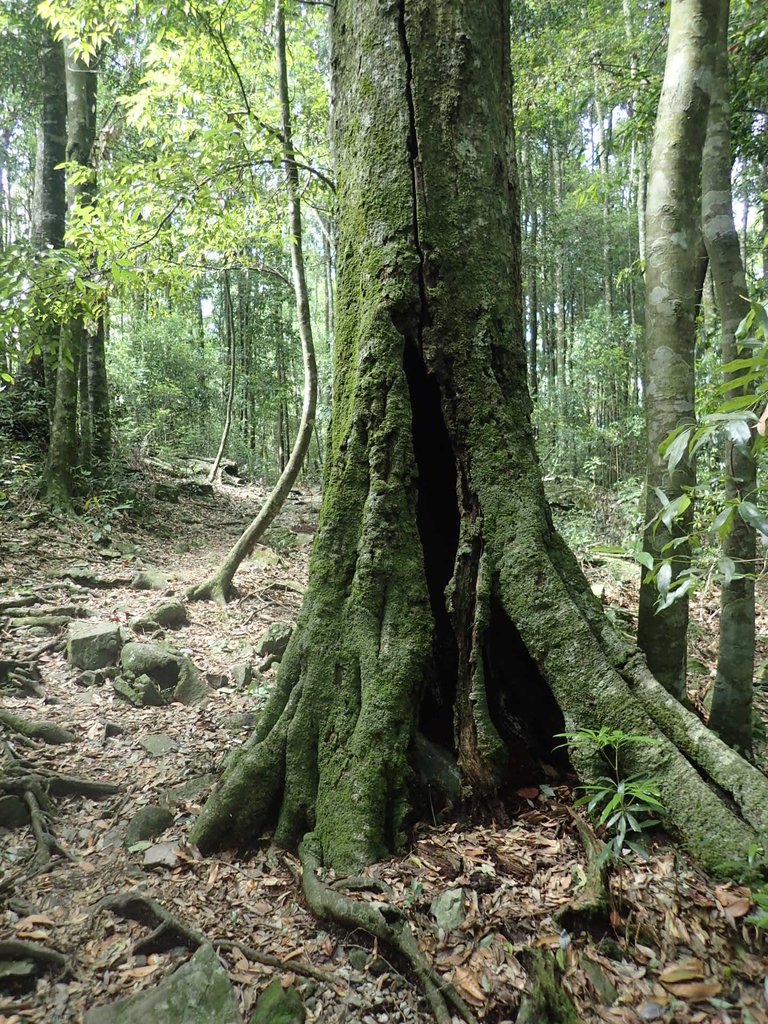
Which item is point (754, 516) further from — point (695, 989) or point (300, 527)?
point (300, 527)

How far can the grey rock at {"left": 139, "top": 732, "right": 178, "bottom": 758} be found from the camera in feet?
12.7

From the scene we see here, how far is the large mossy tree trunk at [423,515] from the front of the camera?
2.71 m

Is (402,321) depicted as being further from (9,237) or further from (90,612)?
(9,237)

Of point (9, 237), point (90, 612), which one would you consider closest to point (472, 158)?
point (90, 612)

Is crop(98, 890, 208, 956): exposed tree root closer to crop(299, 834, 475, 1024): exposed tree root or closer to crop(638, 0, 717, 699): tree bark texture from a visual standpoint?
crop(299, 834, 475, 1024): exposed tree root

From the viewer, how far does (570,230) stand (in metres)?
19.3

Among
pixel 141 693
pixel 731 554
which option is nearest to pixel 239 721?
pixel 141 693

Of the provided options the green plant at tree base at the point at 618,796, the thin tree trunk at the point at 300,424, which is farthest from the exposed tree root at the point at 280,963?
the thin tree trunk at the point at 300,424

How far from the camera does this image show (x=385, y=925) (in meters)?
2.14

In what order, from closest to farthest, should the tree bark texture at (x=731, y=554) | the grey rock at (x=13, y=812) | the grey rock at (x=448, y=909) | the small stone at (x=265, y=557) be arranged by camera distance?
1. the grey rock at (x=448, y=909)
2. the grey rock at (x=13, y=812)
3. the tree bark texture at (x=731, y=554)
4. the small stone at (x=265, y=557)

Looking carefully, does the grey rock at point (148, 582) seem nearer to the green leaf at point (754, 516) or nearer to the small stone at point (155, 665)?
the small stone at point (155, 665)

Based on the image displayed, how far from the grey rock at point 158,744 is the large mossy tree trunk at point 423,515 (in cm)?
112

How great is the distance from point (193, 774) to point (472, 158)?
3.86m

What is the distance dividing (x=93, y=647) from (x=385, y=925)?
12.5 feet
